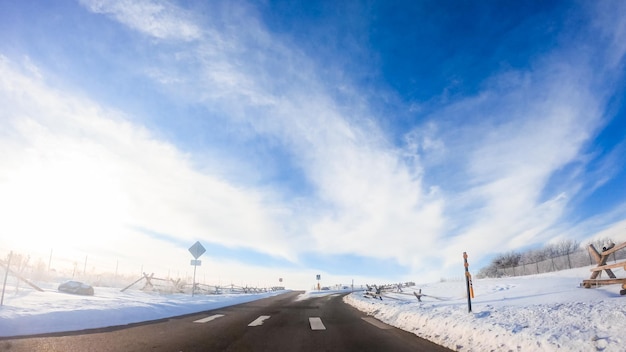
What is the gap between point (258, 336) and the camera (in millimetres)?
7469

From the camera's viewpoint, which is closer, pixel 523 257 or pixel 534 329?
pixel 534 329

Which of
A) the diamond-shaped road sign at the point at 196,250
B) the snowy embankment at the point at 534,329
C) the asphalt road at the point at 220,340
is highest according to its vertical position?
the diamond-shaped road sign at the point at 196,250

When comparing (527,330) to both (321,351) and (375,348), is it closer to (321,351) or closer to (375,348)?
(375,348)

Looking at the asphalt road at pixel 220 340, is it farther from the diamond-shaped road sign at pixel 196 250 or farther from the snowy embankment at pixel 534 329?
the diamond-shaped road sign at pixel 196 250

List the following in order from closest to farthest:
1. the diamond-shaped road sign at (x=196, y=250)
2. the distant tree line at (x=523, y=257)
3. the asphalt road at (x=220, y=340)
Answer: the asphalt road at (x=220, y=340) < the diamond-shaped road sign at (x=196, y=250) < the distant tree line at (x=523, y=257)

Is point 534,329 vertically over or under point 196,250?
under

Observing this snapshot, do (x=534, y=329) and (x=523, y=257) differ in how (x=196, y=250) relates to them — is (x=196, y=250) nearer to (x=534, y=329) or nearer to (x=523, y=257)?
(x=534, y=329)

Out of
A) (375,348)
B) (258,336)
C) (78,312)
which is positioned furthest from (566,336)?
(78,312)

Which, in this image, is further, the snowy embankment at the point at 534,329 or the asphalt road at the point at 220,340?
the asphalt road at the point at 220,340

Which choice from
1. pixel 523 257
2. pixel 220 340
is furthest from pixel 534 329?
pixel 523 257

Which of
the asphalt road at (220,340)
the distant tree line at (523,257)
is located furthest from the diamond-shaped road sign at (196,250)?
the distant tree line at (523,257)

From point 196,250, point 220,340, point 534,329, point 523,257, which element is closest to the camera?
point 534,329

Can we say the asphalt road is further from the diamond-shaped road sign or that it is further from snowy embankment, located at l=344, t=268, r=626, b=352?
the diamond-shaped road sign

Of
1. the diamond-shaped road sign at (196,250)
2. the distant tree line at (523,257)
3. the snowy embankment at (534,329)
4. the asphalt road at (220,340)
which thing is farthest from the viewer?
the distant tree line at (523,257)
